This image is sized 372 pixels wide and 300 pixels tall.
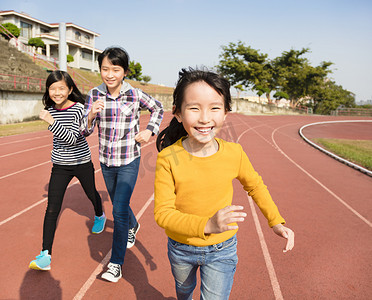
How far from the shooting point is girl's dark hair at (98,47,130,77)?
2.58 meters

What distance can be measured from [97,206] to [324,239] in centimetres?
303

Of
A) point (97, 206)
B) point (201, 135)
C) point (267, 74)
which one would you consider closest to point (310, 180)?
point (97, 206)

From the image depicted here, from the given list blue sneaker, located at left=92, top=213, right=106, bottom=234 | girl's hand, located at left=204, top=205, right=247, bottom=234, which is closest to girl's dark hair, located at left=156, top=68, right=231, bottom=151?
girl's hand, located at left=204, top=205, right=247, bottom=234

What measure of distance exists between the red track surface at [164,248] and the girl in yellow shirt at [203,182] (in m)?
1.27

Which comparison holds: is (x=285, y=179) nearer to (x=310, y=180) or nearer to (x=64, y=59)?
(x=310, y=180)

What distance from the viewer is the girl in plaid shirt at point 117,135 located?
8.59ft

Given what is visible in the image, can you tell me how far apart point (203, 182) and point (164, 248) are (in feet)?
7.25

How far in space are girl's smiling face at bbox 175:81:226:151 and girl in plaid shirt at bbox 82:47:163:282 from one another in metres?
1.35

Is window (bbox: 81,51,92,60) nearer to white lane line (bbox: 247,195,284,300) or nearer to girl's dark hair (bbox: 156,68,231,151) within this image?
white lane line (bbox: 247,195,284,300)

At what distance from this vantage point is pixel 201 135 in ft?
4.79

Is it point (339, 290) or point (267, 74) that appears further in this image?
point (267, 74)

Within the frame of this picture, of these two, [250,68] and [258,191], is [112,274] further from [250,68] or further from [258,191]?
[250,68]

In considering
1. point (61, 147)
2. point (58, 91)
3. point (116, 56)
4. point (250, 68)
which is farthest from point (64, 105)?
point (250, 68)

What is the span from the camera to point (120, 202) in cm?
264
